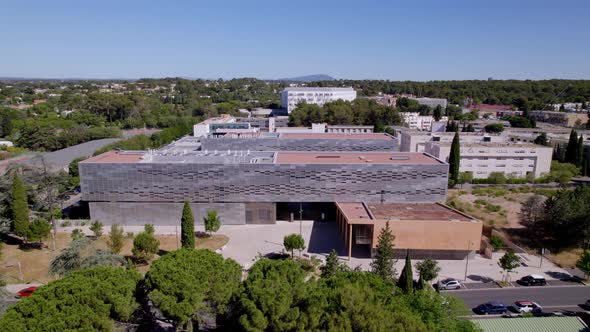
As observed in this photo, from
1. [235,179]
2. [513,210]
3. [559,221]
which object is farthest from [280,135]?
[559,221]

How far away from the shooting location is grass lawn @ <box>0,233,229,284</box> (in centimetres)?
2622

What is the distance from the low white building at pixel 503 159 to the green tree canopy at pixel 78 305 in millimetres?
44756

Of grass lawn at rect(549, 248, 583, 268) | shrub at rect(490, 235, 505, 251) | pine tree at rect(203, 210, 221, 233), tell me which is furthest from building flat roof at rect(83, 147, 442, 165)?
grass lawn at rect(549, 248, 583, 268)

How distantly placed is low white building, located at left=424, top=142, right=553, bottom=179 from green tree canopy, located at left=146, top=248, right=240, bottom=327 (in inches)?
1620

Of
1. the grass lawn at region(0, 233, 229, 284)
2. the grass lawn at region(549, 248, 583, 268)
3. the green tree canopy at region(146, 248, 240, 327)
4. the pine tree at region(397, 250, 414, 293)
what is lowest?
the grass lawn at region(0, 233, 229, 284)

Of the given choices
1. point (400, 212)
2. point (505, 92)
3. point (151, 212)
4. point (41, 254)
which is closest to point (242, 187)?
point (151, 212)

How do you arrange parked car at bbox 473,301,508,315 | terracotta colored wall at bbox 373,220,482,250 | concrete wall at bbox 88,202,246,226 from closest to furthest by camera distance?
parked car at bbox 473,301,508,315 → terracotta colored wall at bbox 373,220,482,250 → concrete wall at bbox 88,202,246,226

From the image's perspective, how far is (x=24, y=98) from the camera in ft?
435

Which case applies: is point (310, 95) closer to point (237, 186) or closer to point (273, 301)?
point (237, 186)

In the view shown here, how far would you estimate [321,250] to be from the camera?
30.9 m

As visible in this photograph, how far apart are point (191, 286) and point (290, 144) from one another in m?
32.5

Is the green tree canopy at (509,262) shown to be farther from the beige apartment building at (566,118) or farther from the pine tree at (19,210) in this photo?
the beige apartment building at (566,118)

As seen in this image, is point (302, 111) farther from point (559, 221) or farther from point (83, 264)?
point (83, 264)

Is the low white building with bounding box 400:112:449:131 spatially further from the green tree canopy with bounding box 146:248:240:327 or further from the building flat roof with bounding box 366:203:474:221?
the green tree canopy with bounding box 146:248:240:327
